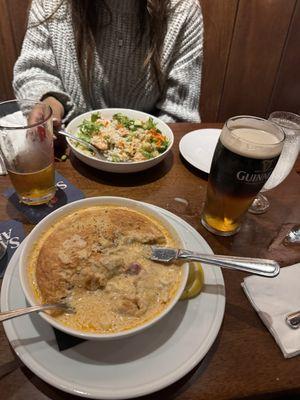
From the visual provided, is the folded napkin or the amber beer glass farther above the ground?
the amber beer glass

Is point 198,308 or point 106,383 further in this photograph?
point 198,308

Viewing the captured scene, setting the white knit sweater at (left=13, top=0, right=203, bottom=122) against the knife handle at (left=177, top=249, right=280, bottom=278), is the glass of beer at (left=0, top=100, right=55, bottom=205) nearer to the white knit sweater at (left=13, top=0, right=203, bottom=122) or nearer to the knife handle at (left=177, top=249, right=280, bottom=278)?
the knife handle at (left=177, top=249, right=280, bottom=278)

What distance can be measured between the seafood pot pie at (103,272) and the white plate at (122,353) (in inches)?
2.4

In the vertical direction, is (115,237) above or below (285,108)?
above

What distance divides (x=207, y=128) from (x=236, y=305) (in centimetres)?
89

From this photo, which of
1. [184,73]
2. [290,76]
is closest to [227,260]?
[184,73]

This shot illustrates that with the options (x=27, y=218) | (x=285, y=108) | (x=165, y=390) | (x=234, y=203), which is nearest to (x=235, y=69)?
(x=285, y=108)

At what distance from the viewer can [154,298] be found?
68 centimetres

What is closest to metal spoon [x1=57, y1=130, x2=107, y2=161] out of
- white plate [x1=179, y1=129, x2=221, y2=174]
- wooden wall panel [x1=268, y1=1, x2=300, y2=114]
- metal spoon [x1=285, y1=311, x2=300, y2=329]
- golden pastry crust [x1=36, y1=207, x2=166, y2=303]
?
white plate [x1=179, y1=129, x2=221, y2=174]

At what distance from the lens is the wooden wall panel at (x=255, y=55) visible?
2.49 meters

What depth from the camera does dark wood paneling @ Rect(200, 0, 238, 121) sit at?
7.88ft

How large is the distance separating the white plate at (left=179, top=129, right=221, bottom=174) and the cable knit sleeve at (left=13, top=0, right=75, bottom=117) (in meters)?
0.73

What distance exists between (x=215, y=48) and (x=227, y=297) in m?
2.32

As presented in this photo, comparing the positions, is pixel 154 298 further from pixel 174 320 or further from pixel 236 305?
pixel 236 305
